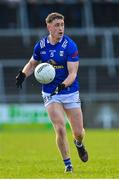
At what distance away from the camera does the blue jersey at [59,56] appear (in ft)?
45.9

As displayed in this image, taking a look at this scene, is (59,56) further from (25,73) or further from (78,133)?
(78,133)

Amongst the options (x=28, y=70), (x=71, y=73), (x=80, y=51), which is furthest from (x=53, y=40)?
(x=80, y=51)

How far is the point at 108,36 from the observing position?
116 feet

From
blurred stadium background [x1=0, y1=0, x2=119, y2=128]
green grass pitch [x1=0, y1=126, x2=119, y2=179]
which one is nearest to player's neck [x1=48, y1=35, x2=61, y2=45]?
green grass pitch [x1=0, y1=126, x2=119, y2=179]

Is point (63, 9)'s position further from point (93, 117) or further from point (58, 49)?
point (58, 49)

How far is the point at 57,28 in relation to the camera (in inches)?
546

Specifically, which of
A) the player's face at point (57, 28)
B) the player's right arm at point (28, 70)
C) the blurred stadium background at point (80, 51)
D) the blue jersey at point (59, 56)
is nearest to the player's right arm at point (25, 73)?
the player's right arm at point (28, 70)

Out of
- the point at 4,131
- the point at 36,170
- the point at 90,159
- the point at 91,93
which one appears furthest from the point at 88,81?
the point at 36,170

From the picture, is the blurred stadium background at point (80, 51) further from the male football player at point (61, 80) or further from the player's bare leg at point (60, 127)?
the player's bare leg at point (60, 127)

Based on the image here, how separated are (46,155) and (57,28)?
19.1 feet

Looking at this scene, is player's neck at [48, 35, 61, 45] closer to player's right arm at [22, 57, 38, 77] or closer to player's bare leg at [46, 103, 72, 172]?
player's right arm at [22, 57, 38, 77]

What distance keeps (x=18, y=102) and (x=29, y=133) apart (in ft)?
8.98

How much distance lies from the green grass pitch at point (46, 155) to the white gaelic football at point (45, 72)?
148 centimetres

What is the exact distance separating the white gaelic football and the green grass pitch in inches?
58.2
